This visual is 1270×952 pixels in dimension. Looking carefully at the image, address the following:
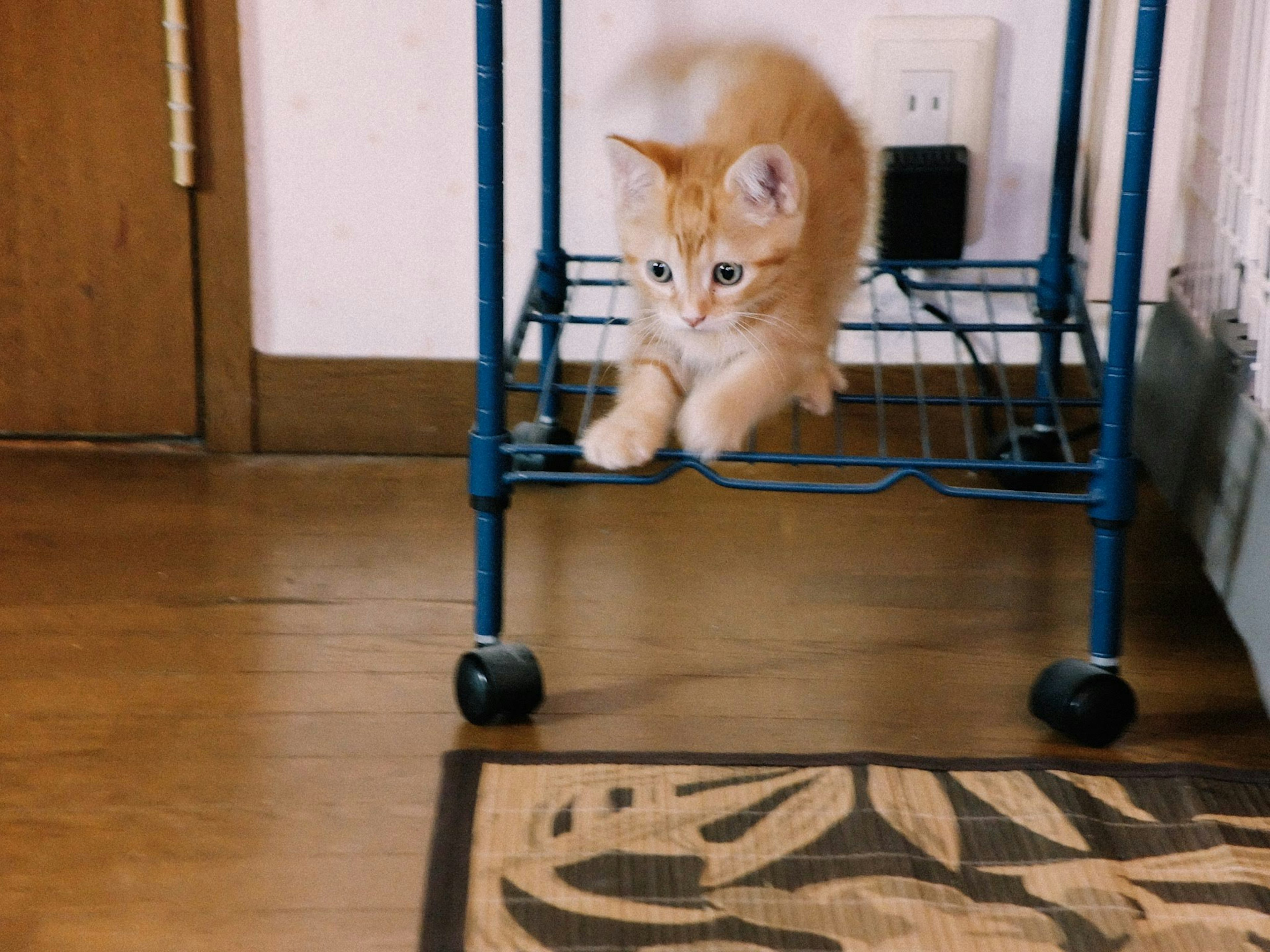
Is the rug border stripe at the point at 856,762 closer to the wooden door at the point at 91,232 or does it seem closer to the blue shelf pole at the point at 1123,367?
the blue shelf pole at the point at 1123,367

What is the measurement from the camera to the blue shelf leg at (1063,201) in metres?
1.38

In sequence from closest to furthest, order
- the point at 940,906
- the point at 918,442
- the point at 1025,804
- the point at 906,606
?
the point at 940,906 < the point at 1025,804 < the point at 906,606 < the point at 918,442

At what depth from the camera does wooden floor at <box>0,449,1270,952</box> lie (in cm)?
96

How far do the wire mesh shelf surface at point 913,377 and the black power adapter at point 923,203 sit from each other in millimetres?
36

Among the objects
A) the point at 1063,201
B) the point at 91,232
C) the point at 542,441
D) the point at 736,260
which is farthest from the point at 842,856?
the point at 91,232

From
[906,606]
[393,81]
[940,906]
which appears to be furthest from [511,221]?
[940,906]

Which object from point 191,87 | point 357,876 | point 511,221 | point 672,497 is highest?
point 191,87

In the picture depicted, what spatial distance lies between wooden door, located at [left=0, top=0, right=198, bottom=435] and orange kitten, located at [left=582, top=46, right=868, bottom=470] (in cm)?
64

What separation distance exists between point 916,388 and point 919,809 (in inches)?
27.5

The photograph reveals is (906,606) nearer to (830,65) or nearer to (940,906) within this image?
(940,906)

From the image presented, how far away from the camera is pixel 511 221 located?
1.56m

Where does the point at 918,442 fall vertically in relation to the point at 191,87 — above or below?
below

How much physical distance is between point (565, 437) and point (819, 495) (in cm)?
29

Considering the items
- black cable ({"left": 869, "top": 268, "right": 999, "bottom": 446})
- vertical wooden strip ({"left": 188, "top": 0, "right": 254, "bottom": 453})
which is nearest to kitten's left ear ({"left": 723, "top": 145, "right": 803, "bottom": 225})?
black cable ({"left": 869, "top": 268, "right": 999, "bottom": 446})
